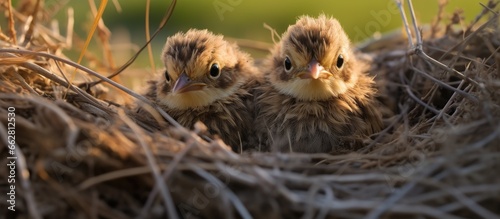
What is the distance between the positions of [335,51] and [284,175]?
48.4 inches

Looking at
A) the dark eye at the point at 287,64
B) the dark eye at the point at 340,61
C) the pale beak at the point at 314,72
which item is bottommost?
the pale beak at the point at 314,72

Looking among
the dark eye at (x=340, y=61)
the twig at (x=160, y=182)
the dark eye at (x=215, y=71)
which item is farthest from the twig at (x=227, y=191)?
the dark eye at (x=340, y=61)

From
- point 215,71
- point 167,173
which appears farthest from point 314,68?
point 167,173

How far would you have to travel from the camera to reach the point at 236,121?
3.56 metres

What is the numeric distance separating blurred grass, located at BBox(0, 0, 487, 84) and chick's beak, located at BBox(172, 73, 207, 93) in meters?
4.03

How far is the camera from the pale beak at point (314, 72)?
3.25 meters

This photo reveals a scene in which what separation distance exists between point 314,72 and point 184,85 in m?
0.70

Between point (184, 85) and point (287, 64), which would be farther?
point (287, 64)

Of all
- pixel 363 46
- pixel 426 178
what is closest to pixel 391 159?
pixel 426 178

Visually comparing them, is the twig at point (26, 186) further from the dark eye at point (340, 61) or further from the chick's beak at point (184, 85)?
the dark eye at point (340, 61)

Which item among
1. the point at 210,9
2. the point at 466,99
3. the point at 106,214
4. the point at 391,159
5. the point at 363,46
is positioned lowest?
the point at 106,214

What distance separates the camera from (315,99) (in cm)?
348

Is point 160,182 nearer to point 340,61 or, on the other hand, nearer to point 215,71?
point 215,71

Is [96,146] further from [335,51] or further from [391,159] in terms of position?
[335,51]
